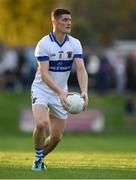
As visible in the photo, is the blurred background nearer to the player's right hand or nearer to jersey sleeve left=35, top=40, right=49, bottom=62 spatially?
jersey sleeve left=35, top=40, right=49, bottom=62

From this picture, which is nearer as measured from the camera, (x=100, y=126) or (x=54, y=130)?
(x=54, y=130)

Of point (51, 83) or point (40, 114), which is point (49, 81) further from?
point (40, 114)

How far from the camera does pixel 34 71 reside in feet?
124

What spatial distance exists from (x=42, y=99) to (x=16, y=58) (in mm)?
25891

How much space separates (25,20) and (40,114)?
28723mm

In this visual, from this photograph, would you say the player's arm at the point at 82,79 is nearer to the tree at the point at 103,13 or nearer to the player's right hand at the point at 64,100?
the player's right hand at the point at 64,100

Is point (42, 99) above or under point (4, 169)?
above

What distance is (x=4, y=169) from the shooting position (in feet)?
52.7

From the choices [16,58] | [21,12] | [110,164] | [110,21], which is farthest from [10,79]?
[110,164]

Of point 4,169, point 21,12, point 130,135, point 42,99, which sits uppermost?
point 42,99

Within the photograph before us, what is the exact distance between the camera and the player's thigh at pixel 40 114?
1595 cm

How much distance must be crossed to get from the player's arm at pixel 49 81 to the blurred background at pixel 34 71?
18.7 m

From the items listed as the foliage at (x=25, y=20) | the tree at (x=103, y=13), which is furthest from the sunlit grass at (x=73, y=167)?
the tree at (x=103, y=13)

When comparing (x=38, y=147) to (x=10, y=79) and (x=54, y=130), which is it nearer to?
(x=54, y=130)
